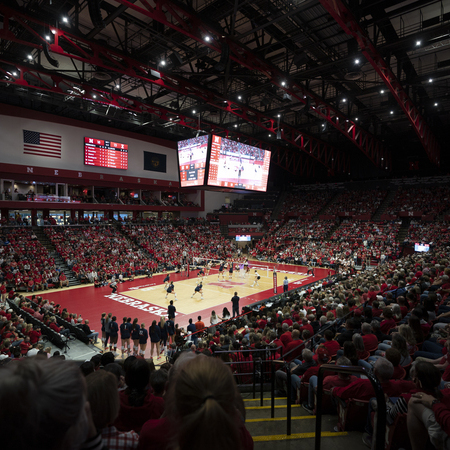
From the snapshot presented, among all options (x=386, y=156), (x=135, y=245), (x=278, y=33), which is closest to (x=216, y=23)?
(x=278, y=33)

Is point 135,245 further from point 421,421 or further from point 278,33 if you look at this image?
point 421,421

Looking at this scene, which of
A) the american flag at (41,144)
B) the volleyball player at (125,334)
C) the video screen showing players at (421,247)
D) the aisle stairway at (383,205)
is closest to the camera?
the volleyball player at (125,334)

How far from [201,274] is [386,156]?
3042 centimetres

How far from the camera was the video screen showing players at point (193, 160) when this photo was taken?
19.7 m

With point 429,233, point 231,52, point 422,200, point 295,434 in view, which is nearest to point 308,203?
point 422,200

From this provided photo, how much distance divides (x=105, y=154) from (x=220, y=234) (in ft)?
61.5

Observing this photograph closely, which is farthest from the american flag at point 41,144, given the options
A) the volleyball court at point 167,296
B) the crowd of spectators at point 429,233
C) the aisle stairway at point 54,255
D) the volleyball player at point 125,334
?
the crowd of spectators at point 429,233

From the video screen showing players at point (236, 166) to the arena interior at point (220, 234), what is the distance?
0.51 feet

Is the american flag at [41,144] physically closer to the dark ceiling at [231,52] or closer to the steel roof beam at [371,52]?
the dark ceiling at [231,52]

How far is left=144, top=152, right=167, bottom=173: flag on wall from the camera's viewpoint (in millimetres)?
38688

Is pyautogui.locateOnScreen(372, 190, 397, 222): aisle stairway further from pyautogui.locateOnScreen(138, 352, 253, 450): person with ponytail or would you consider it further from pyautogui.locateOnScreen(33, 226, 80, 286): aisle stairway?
pyautogui.locateOnScreen(138, 352, 253, 450): person with ponytail

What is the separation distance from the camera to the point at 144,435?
2.03 metres

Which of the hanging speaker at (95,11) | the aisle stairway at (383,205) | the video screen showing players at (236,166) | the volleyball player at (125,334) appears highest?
the hanging speaker at (95,11)

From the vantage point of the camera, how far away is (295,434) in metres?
3.71
